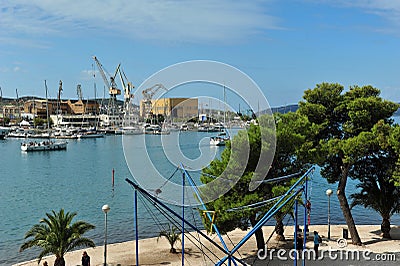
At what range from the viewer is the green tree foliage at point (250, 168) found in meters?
15.1

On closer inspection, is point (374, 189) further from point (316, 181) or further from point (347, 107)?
point (316, 181)

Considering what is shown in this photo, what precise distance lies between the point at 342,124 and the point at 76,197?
23775mm

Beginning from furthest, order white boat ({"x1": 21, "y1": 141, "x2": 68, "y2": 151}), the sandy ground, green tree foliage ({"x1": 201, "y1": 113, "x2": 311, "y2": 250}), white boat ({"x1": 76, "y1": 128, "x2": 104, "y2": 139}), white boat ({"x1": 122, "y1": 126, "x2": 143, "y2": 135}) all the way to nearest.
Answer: white boat ({"x1": 76, "y1": 128, "x2": 104, "y2": 139}) → white boat ({"x1": 122, "y1": 126, "x2": 143, "y2": 135}) → white boat ({"x1": 21, "y1": 141, "x2": 68, "y2": 151}) → the sandy ground → green tree foliage ({"x1": 201, "y1": 113, "x2": 311, "y2": 250})

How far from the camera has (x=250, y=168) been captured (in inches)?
613

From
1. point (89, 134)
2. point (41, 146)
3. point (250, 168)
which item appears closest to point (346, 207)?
point (250, 168)

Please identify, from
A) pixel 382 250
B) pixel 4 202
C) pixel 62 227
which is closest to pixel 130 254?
pixel 62 227

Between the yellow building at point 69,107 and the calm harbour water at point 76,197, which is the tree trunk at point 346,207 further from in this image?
the yellow building at point 69,107

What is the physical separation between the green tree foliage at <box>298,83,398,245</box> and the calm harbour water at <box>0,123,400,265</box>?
685 centimetres

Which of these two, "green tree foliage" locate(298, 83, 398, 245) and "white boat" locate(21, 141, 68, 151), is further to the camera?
"white boat" locate(21, 141, 68, 151)

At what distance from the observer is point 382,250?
16.3 meters

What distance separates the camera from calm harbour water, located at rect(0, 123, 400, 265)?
2423cm

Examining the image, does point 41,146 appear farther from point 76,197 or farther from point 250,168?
point 250,168

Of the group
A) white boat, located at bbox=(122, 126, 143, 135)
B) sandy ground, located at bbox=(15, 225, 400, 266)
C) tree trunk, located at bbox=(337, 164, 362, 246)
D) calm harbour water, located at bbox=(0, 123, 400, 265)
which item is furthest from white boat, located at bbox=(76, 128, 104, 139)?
tree trunk, located at bbox=(337, 164, 362, 246)

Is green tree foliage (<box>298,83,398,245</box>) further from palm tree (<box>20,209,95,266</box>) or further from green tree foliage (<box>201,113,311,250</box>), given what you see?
palm tree (<box>20,209,95,266</box>)
